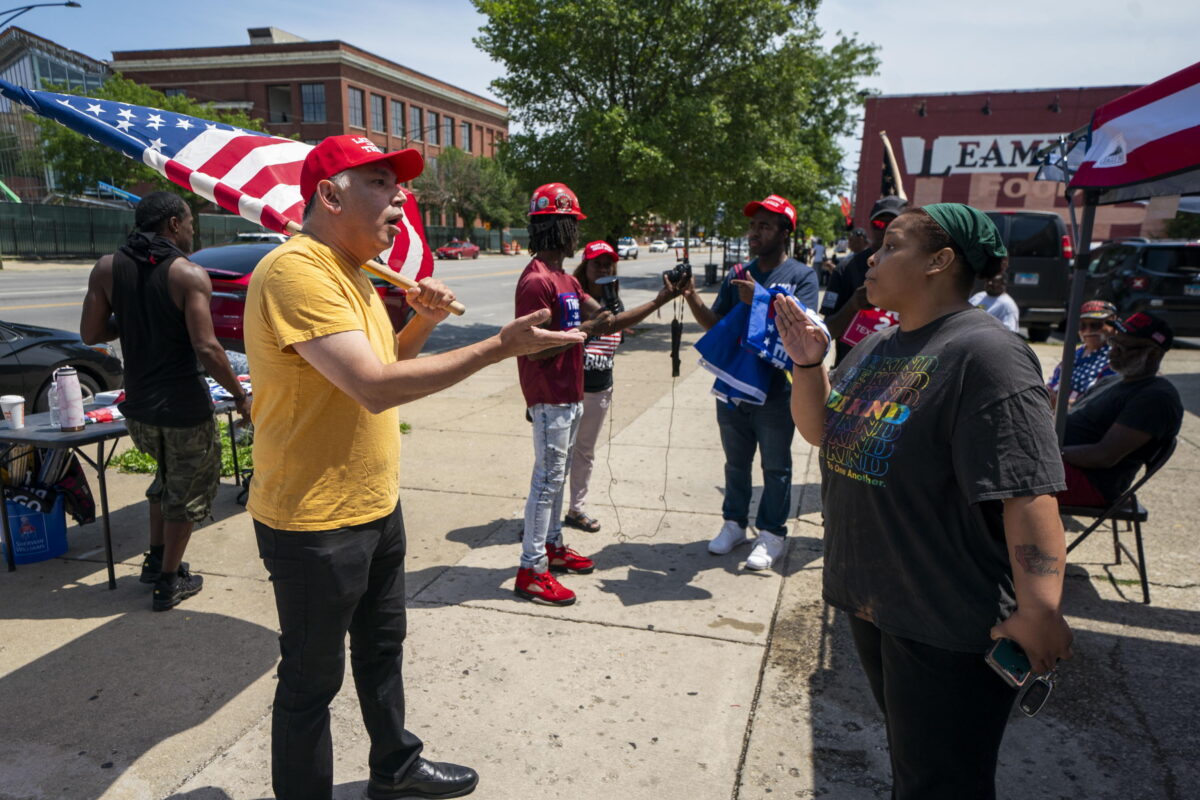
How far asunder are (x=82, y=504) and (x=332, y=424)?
3228 millimetres

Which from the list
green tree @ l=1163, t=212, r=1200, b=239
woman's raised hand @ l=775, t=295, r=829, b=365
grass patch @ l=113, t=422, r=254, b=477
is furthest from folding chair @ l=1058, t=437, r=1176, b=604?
green tree @ l=1163, t=212, r=1200, b=239

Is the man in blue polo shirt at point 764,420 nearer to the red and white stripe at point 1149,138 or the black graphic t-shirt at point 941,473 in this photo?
the red and white stripe at point 1149,138

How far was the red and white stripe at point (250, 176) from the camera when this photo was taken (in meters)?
3.34

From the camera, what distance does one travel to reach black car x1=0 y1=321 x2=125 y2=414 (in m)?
7.25

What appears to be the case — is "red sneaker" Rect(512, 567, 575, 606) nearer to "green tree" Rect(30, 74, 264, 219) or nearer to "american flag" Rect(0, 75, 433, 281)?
"american flag" Rect(0, 75, 433, 281)

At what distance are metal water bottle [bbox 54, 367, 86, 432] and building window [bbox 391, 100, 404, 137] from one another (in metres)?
63.8

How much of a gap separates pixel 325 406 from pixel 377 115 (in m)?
65.7

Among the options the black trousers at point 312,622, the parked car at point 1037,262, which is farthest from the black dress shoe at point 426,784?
the parked car at point 1037,262

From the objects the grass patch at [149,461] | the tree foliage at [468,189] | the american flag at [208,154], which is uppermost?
the tree foliage at [468,189]

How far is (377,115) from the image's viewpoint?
61.6 m

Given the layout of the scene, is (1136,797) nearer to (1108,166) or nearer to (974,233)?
(974,233)

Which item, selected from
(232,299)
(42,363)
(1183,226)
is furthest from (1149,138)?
(1183,226)

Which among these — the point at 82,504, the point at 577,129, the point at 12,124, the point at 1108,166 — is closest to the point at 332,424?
the point at 82,504

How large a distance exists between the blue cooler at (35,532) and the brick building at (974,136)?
20486mm
